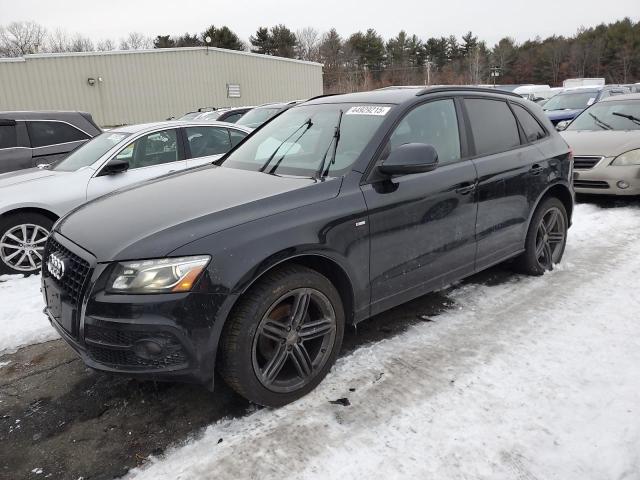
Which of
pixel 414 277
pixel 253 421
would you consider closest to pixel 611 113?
pixel 414 277

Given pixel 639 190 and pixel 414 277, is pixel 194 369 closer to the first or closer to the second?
pixel 414 277

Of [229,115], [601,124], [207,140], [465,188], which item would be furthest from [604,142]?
[229,115]

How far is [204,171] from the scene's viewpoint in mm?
3795

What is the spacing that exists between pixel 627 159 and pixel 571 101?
882 centimetres

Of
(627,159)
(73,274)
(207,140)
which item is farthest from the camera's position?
(627,159)

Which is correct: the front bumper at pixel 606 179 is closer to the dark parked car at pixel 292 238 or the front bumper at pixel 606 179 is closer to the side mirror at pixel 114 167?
the dark parked car at pixel 292 238

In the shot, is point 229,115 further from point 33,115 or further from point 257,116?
point 33,115

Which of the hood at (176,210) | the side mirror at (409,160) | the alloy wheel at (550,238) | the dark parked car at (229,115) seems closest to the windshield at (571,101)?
the dark parked car at (229,115)

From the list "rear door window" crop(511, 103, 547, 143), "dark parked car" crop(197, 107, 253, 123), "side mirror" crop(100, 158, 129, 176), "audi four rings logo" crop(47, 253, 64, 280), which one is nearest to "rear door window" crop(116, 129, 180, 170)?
"side mirror" crop(100, 158, 129, 176)

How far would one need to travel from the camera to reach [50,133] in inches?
294

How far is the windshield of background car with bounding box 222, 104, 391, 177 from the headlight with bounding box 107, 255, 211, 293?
3.66ft

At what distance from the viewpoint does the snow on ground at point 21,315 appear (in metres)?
3.92

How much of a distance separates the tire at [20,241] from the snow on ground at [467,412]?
3.79 m

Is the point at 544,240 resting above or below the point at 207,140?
below
